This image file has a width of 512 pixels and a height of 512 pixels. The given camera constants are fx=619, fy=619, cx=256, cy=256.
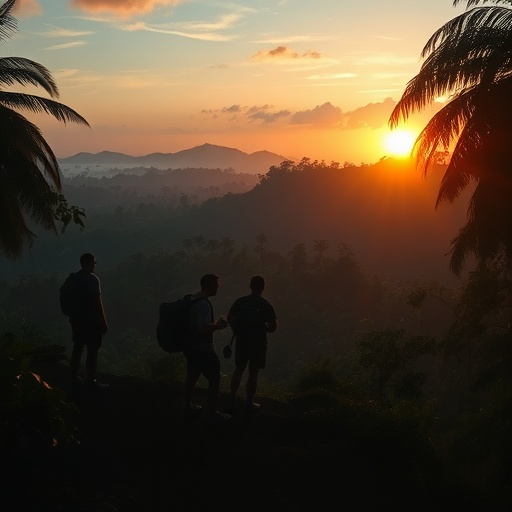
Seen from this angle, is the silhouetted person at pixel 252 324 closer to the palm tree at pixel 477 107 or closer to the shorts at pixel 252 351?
the shorts at pixel 252 351

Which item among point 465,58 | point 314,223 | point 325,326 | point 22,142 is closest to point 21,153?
point 22,142

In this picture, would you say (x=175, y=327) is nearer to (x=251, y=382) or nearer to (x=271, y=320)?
(x=271, y=320)

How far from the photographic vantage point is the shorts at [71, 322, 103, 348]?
7.62 m

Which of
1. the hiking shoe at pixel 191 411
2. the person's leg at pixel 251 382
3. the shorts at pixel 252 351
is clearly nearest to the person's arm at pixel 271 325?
the shorts at pixel 252 351

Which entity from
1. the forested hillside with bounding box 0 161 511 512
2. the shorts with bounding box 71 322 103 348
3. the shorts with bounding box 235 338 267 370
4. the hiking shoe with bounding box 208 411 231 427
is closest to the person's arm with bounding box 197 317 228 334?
the shorts with bounding box 235 338 267 370

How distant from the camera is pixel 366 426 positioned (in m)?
6.60

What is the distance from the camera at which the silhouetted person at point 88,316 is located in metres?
7.55

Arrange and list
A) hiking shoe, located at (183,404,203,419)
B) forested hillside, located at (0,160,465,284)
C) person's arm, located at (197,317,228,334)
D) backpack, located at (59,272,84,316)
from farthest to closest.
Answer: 1. forested hillside, located at (0,160,465,284)
2. backpack, located at (59,272,84,316)
3. hiking shoe, located at (183,404,203,419)
4. person's arm, located at (197,317,228,334)

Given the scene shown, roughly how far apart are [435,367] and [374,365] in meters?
23.5

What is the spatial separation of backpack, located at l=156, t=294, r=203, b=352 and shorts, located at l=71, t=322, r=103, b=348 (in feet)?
4.39

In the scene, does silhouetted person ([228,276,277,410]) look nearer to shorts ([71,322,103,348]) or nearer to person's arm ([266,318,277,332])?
person's arm ([266,318,277,332])

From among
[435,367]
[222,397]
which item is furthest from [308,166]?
[222,397]

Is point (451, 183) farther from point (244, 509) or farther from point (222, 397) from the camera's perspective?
point (244, 509)

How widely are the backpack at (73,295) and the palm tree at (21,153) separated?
11.2 ft
